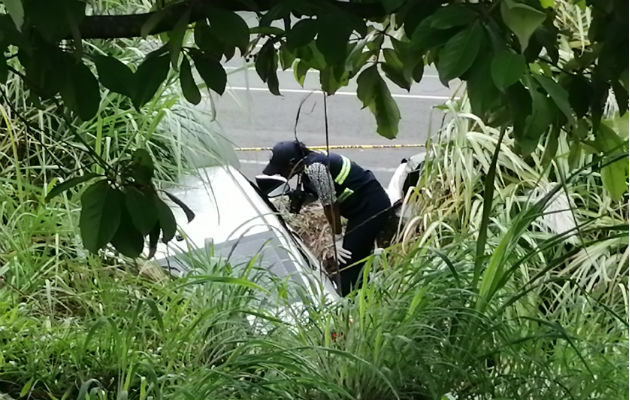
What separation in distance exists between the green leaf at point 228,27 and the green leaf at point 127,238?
153 millimetres

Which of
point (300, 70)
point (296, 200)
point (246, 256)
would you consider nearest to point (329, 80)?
point (300, 70)

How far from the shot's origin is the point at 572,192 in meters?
1.90

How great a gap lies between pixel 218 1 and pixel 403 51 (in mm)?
213

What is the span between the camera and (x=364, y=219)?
2361mm

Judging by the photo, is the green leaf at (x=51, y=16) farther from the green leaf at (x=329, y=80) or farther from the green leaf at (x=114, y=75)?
the green leaf at (x=329, y=80)

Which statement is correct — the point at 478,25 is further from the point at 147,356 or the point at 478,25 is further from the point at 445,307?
the point at 147,356

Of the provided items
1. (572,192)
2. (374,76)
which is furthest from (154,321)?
(572,192)

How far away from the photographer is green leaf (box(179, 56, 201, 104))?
60cm

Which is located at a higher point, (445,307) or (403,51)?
(403,51)

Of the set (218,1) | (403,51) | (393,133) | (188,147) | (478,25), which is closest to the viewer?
(478,25)

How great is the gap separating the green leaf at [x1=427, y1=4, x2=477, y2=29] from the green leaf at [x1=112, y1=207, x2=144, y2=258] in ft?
0.89

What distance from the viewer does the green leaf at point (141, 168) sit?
1.87 feet

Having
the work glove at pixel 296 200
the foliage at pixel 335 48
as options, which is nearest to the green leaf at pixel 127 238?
Answer: the foliage at pixel 335 48

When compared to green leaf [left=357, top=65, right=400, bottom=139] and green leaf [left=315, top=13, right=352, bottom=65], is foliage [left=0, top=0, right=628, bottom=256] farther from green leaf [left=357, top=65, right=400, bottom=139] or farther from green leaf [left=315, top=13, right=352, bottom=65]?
green leaf [left=357, top=65, right=400, bottom=139]
